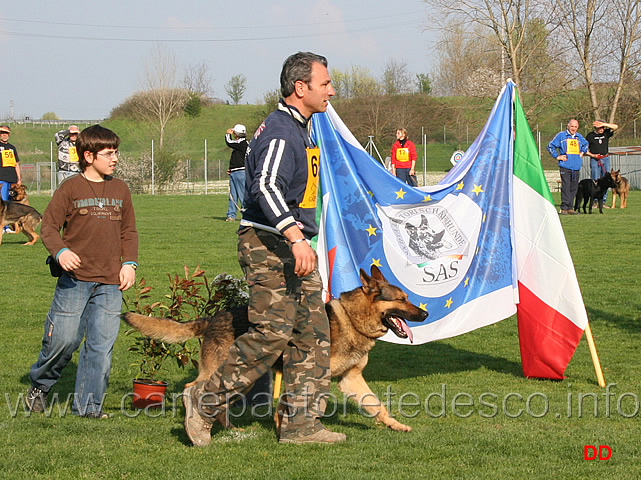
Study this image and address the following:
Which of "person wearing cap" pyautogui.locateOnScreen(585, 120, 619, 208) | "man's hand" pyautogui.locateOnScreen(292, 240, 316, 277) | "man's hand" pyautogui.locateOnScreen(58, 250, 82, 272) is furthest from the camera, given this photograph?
"person wearing cap" pyautogui.locateOnScreen(585, 120, 619, 208)

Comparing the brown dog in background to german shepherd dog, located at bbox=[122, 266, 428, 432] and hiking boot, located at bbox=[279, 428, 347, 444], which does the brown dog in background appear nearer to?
german shepherd dog, located at bbox=[122, 266, 428, 432]

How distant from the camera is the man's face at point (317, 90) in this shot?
4.27 meters

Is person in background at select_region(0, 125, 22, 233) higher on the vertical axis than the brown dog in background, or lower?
higher

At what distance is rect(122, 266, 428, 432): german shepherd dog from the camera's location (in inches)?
187

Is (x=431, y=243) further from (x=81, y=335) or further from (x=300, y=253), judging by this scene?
(x=81, y=335)

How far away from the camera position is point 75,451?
4242 millimetres

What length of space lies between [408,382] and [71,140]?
1032 centimetres

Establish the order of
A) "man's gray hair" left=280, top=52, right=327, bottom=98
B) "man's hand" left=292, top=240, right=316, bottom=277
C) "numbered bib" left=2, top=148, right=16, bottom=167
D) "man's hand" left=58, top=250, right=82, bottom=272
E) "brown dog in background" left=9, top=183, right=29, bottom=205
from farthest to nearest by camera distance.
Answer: "brown dog in background" left=9, top=183, right=29, bottom=205
"numbered bib" left=2, top=148, right=16, bottom=167
"man's hand" left=58, top=250, right=82, bottom=272
"man's gray hair" left=280, top=52, right=327, bottom=98
"man's hand" left=292, top=240, right=316, bottom=277

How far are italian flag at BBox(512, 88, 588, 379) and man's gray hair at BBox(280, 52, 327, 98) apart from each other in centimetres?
286

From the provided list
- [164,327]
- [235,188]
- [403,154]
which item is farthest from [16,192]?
[164,327]

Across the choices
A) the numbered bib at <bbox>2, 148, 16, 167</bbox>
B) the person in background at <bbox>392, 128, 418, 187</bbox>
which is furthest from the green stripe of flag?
the person in background at <bbox>392, 128, 418, 187</bbox>

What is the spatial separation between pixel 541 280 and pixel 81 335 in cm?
373

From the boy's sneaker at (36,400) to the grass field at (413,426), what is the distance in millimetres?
102

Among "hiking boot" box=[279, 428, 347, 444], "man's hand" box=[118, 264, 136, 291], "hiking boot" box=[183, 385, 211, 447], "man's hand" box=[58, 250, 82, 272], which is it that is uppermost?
"man's hand" box=[58, 250, 82, 272]
